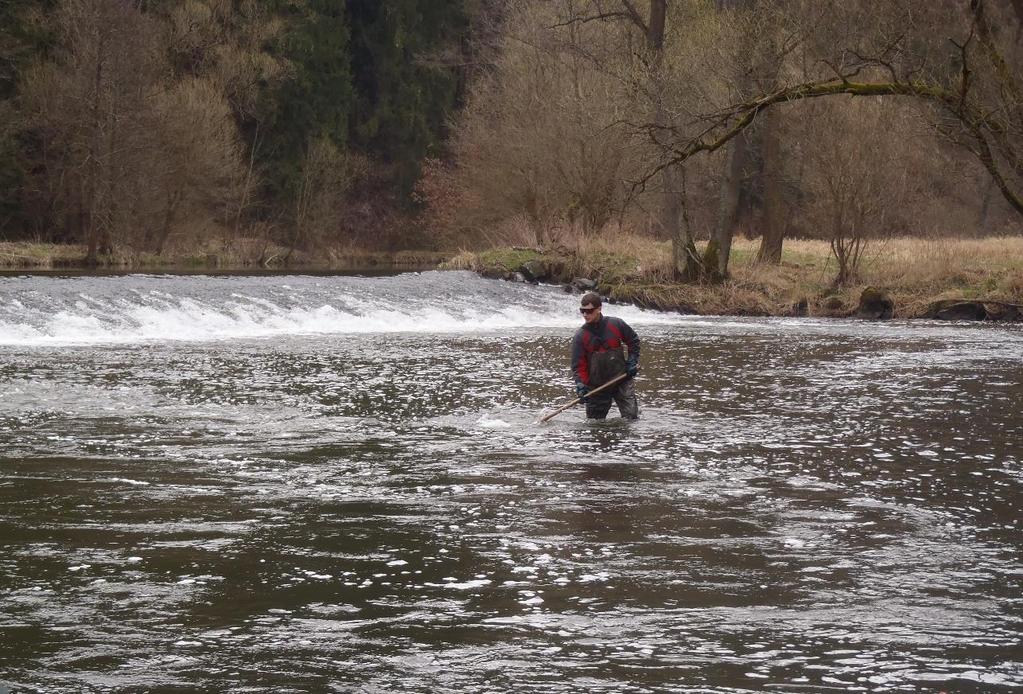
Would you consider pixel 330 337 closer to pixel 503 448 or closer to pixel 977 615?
pixel 503 448

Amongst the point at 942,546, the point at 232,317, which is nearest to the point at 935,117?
the point at 232,317

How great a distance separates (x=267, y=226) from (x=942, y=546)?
5057 cm

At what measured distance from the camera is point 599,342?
13.8 meters

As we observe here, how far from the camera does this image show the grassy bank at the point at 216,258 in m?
41.9

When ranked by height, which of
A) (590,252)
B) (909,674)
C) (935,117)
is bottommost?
(909,674)

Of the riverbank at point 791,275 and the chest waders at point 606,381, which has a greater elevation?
the riverbank at point 791,275

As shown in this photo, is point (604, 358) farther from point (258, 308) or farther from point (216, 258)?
point (216, 258)

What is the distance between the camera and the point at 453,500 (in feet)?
32.0

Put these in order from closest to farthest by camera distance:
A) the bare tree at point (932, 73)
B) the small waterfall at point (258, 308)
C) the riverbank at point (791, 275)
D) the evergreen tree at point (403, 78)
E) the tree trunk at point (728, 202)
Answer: the bare tree at point (932, 73), the small waterfall at point (258, 308), the riverbank at point (791, 275), the tree trunk at point (728, 202), the evergreen tree at point (403, 78)

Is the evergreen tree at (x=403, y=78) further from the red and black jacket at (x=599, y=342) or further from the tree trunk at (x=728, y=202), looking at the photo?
the red and black jacket at (x=599, y=342)

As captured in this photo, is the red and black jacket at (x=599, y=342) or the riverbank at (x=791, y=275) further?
the riverbank at (x=791, y=275)

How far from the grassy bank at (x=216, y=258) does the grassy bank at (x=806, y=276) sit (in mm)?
14924

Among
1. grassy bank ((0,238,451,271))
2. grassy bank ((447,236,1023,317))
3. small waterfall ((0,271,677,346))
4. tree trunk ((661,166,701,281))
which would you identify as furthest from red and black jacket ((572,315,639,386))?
grassy bank ((0,238,451,271))

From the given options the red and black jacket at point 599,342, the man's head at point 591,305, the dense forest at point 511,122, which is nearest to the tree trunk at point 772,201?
the dense forest at point 511,122
